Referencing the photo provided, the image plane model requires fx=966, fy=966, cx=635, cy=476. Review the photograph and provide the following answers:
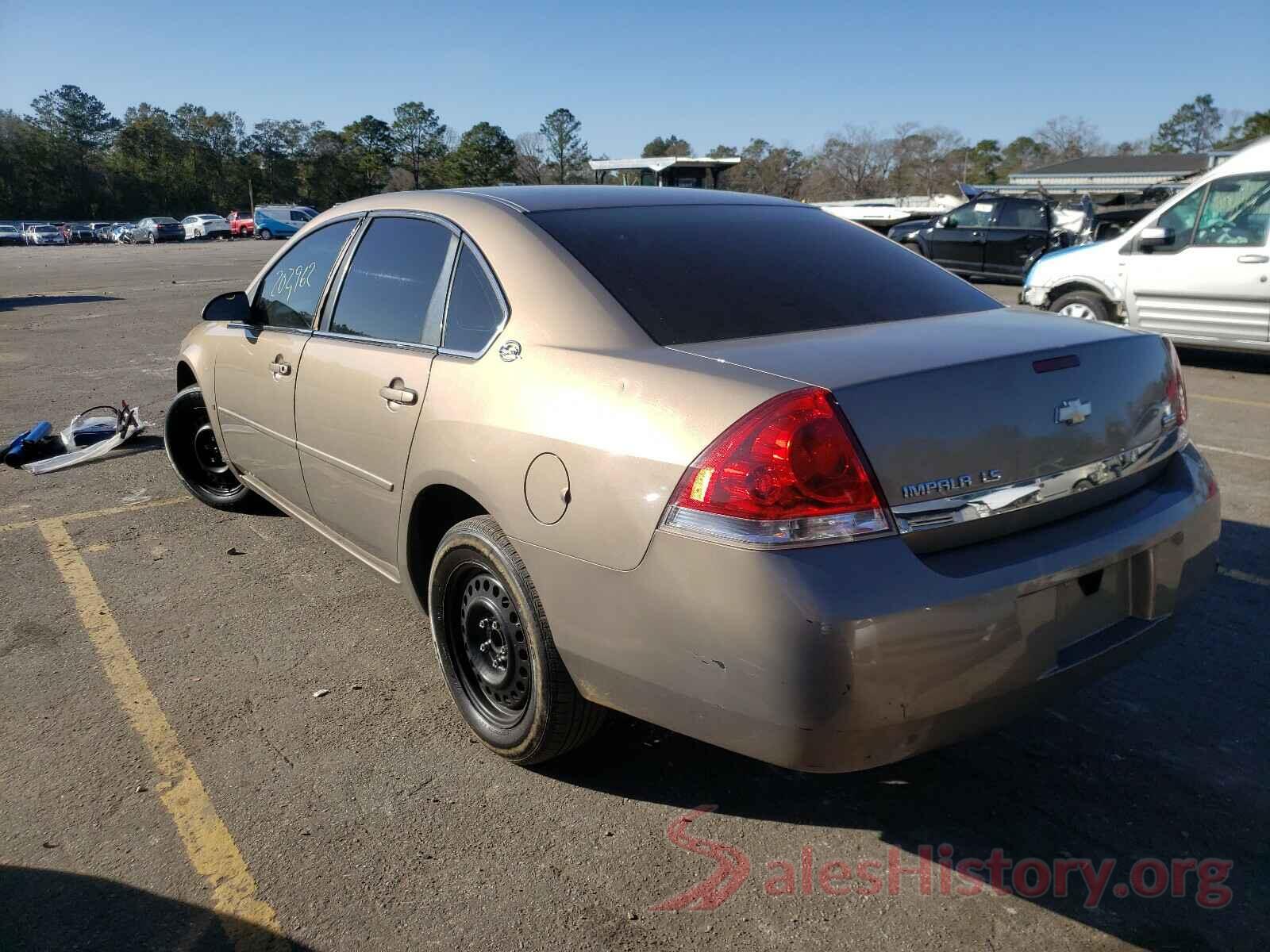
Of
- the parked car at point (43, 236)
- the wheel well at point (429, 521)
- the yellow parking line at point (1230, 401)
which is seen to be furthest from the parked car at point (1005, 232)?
the parked car at point (43, 236)

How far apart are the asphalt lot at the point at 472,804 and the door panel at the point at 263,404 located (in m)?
0.57

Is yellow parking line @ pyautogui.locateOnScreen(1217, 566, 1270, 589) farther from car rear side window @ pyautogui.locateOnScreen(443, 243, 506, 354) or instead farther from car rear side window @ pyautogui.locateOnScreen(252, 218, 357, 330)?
car rear side window @ pyautogui.locateOnScreen(252, 218, 357, 330)

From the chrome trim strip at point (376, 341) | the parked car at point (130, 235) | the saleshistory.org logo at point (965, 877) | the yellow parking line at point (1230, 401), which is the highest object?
the parked car at point (130, 235)

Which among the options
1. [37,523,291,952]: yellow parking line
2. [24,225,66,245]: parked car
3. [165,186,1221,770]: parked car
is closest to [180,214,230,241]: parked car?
[24,225,66,245]: parked car

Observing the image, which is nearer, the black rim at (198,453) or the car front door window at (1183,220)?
the black rim at (198,453)

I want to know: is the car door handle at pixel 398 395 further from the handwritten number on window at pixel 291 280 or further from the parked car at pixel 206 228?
the parked car at pixel 206 228

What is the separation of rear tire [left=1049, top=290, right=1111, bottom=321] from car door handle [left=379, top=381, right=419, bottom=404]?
809 centimetres

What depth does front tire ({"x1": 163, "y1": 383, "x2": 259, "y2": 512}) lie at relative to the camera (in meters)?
5.38

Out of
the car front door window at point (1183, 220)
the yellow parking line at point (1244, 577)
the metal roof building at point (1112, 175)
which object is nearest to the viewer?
the yellow parking line at point (1244, 577)

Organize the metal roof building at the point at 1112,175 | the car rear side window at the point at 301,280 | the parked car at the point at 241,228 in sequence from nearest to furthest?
the car rear side window at the point at 301,280 → the metal roof building at the point at 1112,175 → the parked car at the point at 241,228

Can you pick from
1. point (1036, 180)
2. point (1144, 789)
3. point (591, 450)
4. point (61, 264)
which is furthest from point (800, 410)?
point (61, 264)

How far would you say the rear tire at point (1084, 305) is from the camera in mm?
9602

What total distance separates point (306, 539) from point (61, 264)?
119ft

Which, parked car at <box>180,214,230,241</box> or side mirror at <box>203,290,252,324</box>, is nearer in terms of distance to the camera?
side mirror at <box>203,290,252,324</box>
